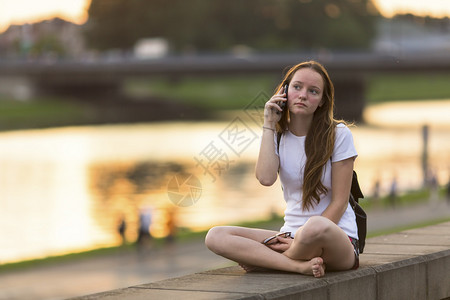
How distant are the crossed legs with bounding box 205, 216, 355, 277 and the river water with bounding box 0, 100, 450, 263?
1.10m

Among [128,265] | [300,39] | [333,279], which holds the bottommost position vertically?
[128,265]

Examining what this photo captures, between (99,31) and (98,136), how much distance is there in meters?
27.3

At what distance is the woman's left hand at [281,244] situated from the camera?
15.7 ft

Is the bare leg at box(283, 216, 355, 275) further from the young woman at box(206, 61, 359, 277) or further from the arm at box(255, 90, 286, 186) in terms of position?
the arm at box(255, 90, 286, 186)

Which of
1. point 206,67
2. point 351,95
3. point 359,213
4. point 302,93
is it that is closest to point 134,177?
point 206,67

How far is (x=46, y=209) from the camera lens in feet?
108

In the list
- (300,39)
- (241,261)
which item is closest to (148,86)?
(300,39)

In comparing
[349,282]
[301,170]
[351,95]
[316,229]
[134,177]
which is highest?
[351,95]

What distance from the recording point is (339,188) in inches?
186

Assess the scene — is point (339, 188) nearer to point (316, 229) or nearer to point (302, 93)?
point (316, 229)

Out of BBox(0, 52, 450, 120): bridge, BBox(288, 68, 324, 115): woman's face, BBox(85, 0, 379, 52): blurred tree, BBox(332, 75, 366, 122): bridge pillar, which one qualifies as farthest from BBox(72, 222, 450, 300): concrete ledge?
BBox(85, 0, 379, 52): blurred tree

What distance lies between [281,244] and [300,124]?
574 mm

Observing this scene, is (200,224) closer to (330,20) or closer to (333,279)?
(333,279)

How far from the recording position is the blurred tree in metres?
85.2
